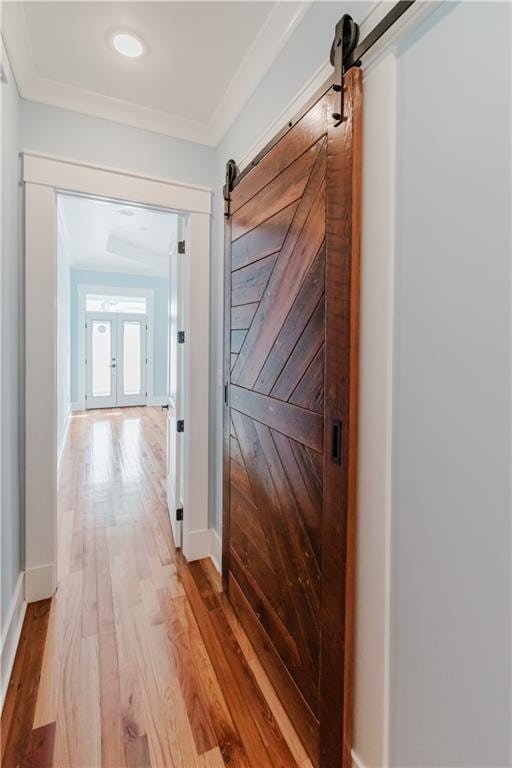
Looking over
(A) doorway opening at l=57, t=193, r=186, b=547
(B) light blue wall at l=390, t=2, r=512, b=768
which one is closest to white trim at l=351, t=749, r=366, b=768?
(B) light blue wall at l=390, t=2, r=512, b=768

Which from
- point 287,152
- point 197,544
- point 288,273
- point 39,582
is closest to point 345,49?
point 287,152

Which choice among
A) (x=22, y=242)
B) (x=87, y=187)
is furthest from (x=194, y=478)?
(x=87, y=187)

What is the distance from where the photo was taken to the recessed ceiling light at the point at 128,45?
1.44m

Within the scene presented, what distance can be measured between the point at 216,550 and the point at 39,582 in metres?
0.98

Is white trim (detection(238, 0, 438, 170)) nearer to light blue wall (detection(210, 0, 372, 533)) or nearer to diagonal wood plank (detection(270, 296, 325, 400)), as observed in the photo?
light blue wall (detection(210, 0, 372, 533))

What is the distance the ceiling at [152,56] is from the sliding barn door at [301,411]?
464 mm

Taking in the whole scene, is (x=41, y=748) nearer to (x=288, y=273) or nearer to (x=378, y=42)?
(x=288, y=273)

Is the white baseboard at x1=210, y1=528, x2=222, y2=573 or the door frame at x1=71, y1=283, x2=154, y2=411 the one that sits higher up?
the door frame at x1=71, y1=283, x2=154, y2=411

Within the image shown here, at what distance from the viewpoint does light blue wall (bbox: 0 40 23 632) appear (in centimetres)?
148

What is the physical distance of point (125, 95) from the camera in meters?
1.81

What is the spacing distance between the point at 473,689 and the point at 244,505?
1107 millimetres

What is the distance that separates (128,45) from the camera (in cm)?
149

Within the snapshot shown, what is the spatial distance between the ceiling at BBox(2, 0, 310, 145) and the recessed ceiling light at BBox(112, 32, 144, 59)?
0.08 ft

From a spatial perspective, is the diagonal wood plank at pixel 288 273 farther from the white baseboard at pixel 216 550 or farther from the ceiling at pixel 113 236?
the ceiling at pixel 113 236
